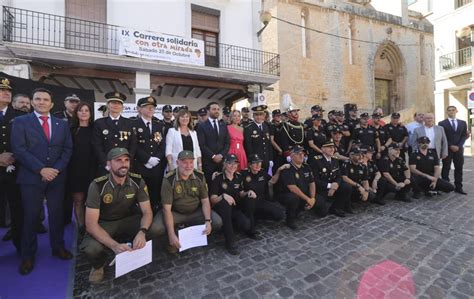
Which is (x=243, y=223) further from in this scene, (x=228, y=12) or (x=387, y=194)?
(x=228, y=12)

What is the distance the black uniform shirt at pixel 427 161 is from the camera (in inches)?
246

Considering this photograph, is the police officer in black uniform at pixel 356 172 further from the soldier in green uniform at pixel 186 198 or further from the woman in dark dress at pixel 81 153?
the woman in dark dress at pixel 81 153

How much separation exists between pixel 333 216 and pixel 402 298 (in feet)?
7.67

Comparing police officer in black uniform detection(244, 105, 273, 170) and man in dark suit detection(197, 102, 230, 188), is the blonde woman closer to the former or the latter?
man in dark suit detection(197, 102, 230, 188)

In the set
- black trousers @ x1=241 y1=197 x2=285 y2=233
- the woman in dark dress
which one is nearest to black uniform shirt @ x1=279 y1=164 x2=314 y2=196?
black trousers @ x1=241 y1=197 x2=285 y2=233

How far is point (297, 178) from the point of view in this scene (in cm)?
456

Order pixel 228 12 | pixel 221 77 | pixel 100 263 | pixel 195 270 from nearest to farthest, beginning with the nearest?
pixel 100 263 < pixel 195 270 < pixel 221 77 < pixel 228 12

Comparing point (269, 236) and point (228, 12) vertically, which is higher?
point (228, 12)

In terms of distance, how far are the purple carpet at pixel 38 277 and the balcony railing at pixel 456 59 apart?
71.5ft

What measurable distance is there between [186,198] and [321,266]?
1.89 metres

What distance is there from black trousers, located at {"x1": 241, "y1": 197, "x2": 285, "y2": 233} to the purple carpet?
7.61 feet

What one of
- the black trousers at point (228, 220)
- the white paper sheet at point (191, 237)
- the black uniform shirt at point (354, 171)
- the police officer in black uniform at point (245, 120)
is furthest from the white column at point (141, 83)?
the white paper sheet at point (191, 237)

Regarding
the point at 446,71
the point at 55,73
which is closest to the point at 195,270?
the point at 55,73

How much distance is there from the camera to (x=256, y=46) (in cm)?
1182
